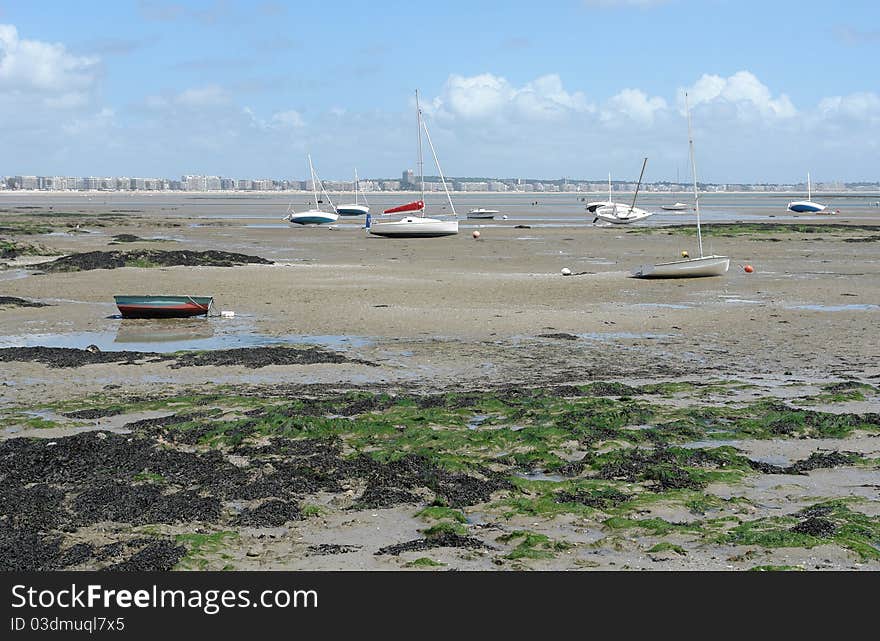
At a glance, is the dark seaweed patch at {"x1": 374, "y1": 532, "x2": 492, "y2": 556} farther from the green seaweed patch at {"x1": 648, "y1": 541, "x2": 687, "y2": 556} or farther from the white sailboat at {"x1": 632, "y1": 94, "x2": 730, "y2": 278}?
the white sailboat at {"x1": 632, "y1": 94, "x2": 730, "y2": 278}

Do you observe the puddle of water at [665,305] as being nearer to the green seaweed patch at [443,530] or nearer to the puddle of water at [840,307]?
the puddle of water at [840,307]

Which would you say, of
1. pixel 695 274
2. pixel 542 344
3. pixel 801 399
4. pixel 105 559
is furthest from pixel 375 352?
pixel 695 274

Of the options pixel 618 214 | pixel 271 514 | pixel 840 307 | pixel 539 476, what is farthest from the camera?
pixel 618 214

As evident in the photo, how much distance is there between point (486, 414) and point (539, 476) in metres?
2.67

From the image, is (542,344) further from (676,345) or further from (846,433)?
(846,433)

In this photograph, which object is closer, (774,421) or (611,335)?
(774,421)

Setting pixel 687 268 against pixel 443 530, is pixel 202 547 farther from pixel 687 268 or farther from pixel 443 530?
pixel 687 268

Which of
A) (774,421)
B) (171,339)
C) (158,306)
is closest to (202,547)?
(774,421)

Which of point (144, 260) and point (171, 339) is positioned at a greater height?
point (144, 260)

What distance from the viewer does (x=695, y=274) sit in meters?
30.7

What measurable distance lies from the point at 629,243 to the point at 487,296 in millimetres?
23201

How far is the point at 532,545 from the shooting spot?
8.44 meters

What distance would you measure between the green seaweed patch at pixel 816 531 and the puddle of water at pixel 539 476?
7.18 ft

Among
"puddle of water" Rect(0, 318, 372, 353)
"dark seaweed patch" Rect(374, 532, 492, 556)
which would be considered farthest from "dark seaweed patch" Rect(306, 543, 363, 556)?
"puddle of water" Rect(0, 318, 372, 353)
